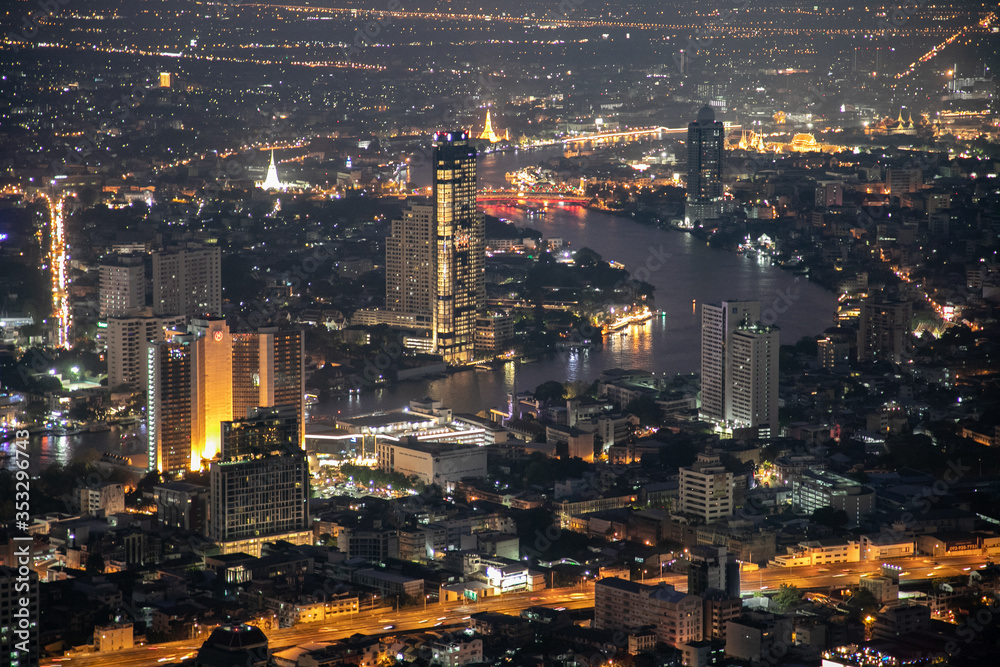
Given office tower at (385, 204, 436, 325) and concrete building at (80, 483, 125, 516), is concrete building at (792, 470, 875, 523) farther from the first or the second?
office tower at (385, 204, 436, 325)

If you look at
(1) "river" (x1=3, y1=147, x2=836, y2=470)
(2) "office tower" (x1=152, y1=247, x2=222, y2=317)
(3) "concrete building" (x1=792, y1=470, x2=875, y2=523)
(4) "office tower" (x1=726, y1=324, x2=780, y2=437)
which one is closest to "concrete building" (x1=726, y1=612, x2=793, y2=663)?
(3) "concrete building" (x1=792, y1=470, x2=875, y2=523)

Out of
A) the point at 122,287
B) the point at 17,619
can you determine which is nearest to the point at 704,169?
the point at 122,287

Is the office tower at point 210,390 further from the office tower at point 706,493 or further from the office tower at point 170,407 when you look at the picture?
the office tower at point 706,493

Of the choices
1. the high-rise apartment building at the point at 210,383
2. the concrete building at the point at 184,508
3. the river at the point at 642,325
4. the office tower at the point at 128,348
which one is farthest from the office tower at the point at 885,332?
the concrete building at the point at 184,508

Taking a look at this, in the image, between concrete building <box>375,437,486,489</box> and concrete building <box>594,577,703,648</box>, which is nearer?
concrete building <box>594,577,703,648</box>

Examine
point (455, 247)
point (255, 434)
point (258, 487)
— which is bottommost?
point (258, 487)

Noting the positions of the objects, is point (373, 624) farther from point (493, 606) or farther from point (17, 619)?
point (17, 619)
